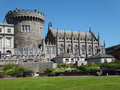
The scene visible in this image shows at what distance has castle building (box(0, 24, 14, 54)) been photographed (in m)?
60.4

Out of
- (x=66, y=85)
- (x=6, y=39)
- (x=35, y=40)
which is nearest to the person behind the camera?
(x=66, y=85)

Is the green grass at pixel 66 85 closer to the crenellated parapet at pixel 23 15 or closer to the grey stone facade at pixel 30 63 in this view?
the grey stone facade at pixel 30 63


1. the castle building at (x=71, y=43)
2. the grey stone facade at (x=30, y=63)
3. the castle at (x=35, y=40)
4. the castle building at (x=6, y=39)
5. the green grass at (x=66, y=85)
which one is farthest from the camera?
the castle building at (x=71, y=43)

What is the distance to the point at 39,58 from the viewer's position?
58969mm

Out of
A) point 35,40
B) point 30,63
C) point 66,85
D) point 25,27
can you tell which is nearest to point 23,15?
point 25,27

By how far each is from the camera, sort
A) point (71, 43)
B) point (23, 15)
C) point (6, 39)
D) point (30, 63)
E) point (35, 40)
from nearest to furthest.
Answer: point (30, 63)
point (6, 39)
point (23, 15)
point (35, 40)
point (71, 43)

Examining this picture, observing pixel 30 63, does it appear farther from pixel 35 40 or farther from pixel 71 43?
pixel 71 43

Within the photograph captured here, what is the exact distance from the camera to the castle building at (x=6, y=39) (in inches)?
2377

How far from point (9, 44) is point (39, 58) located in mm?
11531

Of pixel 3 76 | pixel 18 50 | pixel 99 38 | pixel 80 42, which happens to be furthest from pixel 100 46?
pixel 3 76

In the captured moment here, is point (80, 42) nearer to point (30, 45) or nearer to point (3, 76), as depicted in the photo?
point (30, 45)

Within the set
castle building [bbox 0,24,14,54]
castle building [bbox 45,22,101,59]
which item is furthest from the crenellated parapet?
castle building [bbox 45,22,101,59]

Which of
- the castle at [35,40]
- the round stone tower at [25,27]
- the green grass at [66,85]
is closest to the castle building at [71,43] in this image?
the castle at [35,40]

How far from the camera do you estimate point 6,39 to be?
61844mm
